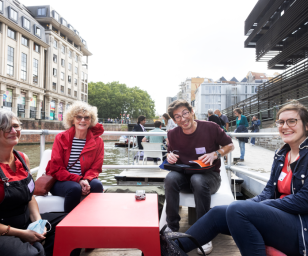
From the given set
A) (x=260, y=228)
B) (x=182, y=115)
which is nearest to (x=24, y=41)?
(x=182, y=115)

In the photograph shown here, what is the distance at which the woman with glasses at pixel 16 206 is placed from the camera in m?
1.34

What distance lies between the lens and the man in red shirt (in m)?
2.15

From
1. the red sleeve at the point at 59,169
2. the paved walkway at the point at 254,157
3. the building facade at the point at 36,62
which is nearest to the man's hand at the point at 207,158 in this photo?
the red sleeve at the point at 59,169

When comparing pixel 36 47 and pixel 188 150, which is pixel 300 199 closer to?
pixel 188 150

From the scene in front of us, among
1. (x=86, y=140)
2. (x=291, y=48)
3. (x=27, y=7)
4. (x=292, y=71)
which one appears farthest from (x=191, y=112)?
(x=27, y=7)

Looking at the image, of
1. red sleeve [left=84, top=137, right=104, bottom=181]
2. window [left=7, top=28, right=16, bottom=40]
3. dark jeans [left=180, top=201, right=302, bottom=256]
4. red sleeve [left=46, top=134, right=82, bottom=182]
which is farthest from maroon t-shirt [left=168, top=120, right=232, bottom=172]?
window [left=7, top=28, right=16, bottom=40]

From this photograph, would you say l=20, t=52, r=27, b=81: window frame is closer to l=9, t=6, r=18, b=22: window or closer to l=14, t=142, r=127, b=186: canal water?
l=9, t=6, r=18, b=22: window

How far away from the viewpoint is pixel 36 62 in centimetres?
3170

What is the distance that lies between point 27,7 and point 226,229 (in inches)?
1796

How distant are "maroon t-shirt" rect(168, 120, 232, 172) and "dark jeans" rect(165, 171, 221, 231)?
19 centimetres

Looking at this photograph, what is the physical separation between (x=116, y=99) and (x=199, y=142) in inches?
1962

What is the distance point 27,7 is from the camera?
37.2m

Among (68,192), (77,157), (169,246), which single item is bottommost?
(169,246)

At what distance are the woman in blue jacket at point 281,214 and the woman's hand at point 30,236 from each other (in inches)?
35.6
